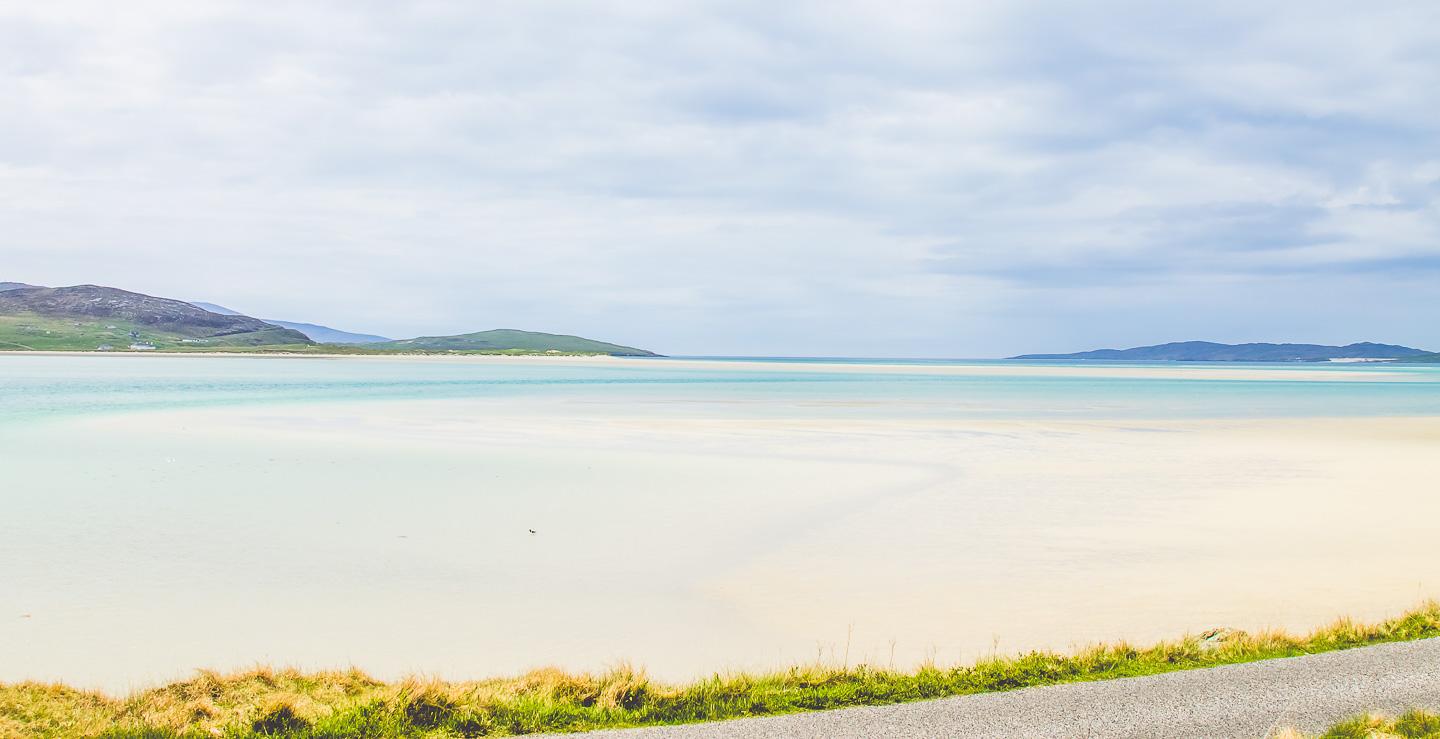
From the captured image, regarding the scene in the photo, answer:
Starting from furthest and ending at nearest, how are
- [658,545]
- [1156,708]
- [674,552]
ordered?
1. [658,545]
2. [674,552]
3. [1156,708]

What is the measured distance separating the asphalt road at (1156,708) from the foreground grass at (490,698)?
9.8 inches

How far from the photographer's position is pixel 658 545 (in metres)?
11.9

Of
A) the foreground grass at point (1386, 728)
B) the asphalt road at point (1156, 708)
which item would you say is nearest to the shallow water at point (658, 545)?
the asphalt road at point (1156, 708)

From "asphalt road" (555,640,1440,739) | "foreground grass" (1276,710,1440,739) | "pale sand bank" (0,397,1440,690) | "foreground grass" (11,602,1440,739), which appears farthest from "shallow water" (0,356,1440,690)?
"foreground grass" (1276,710,1440,739)

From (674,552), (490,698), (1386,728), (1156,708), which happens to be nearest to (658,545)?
(674,552)

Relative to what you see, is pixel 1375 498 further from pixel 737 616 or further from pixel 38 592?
pixel 38 592

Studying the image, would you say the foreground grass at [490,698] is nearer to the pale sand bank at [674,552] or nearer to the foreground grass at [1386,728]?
the pale sand bank at [674,552]

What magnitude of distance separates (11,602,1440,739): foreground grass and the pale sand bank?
38.3 inches

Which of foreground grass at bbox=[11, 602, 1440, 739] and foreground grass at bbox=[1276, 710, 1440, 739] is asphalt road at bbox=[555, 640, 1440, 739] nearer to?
foreground grass at bbox=[1276, 710, 1440, 739]

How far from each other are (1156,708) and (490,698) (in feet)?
14.0

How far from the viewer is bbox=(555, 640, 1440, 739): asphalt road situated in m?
5.61

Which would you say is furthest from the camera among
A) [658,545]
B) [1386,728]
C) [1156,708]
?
[658,545]

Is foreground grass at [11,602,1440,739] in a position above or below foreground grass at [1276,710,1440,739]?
below

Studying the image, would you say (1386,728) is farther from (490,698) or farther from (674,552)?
(674,552)
